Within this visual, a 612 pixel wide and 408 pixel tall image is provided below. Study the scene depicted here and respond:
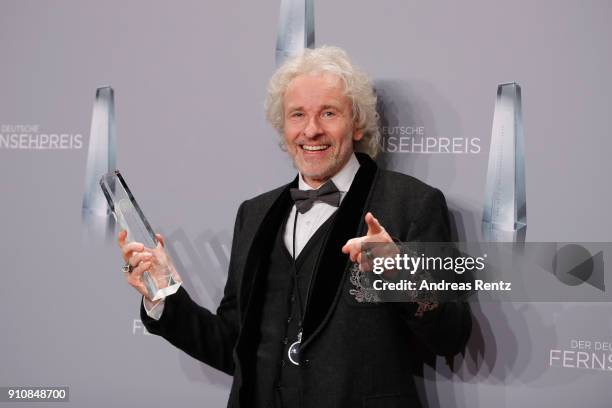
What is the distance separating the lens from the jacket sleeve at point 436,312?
1822 mm

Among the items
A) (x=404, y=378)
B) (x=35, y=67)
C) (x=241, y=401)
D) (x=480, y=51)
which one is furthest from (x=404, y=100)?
(x=35, y=67)

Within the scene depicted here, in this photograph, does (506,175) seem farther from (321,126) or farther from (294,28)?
(294,28)

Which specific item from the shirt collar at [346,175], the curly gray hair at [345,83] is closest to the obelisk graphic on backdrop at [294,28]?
the curly gray hair at [345,83]

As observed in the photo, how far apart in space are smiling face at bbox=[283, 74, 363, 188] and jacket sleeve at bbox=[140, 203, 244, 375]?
12.8 inches

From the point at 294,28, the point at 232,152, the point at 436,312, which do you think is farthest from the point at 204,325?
the point at 294,28

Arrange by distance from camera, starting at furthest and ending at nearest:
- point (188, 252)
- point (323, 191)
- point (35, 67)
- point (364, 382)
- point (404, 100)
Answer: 1. point (35, 67)
2. point (188, 252)
3. point (404, 100)
4. point (323, 191)
5. point (364, 382)

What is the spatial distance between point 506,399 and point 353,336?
509mm

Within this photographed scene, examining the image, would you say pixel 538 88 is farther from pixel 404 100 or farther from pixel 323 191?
pixel 323 191

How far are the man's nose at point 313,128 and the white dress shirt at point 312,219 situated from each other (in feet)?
0.44

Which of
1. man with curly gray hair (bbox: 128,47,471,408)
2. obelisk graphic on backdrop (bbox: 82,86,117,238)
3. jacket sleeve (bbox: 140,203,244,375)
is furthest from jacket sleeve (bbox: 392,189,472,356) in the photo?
obelisk graphic on backdrop (bbox: 82,86,117,238)

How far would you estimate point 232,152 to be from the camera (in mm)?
2412

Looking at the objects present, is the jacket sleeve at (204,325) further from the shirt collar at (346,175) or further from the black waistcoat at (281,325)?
the shirt collar at (346,175)

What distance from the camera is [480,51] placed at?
215cm

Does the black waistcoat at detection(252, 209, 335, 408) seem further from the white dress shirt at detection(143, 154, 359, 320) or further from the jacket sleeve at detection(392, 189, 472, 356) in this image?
the jacket sleeve at detection(392, 189, 472, 356)
